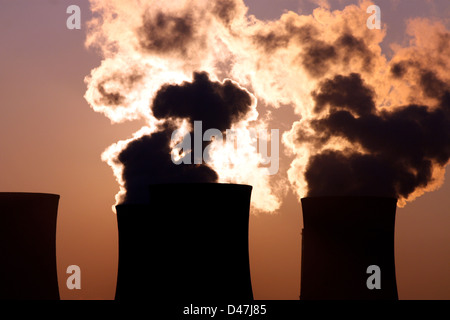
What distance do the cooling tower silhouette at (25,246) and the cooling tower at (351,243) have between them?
627 cm

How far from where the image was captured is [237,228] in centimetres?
1294

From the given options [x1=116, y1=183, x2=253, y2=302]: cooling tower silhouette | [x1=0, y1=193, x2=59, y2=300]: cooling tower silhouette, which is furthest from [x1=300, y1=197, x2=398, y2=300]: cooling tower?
[x1=0, y1=193, x2=59, y2=300]: cooling tower silhouette

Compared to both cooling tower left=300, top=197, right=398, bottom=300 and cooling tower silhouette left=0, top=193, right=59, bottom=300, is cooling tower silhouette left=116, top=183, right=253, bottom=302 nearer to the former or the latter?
cooling tower left=300, top=197, right=398, bottom=300

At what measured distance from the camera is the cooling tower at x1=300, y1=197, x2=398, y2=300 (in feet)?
50.5

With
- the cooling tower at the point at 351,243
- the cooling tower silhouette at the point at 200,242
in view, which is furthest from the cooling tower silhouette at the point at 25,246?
the cooling tower at the point at 351,243

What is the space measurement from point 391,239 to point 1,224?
9.12m

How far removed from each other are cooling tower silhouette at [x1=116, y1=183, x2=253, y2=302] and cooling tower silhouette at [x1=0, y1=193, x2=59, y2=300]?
3788 mm

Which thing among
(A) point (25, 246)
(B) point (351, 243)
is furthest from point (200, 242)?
(A) point (25, 246)

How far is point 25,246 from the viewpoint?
15.5 metres

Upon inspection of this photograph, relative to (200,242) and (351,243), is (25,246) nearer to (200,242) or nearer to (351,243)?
(200,242)

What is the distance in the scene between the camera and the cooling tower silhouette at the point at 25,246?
15234 mm

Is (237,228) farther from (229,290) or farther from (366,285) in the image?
(366,285)
